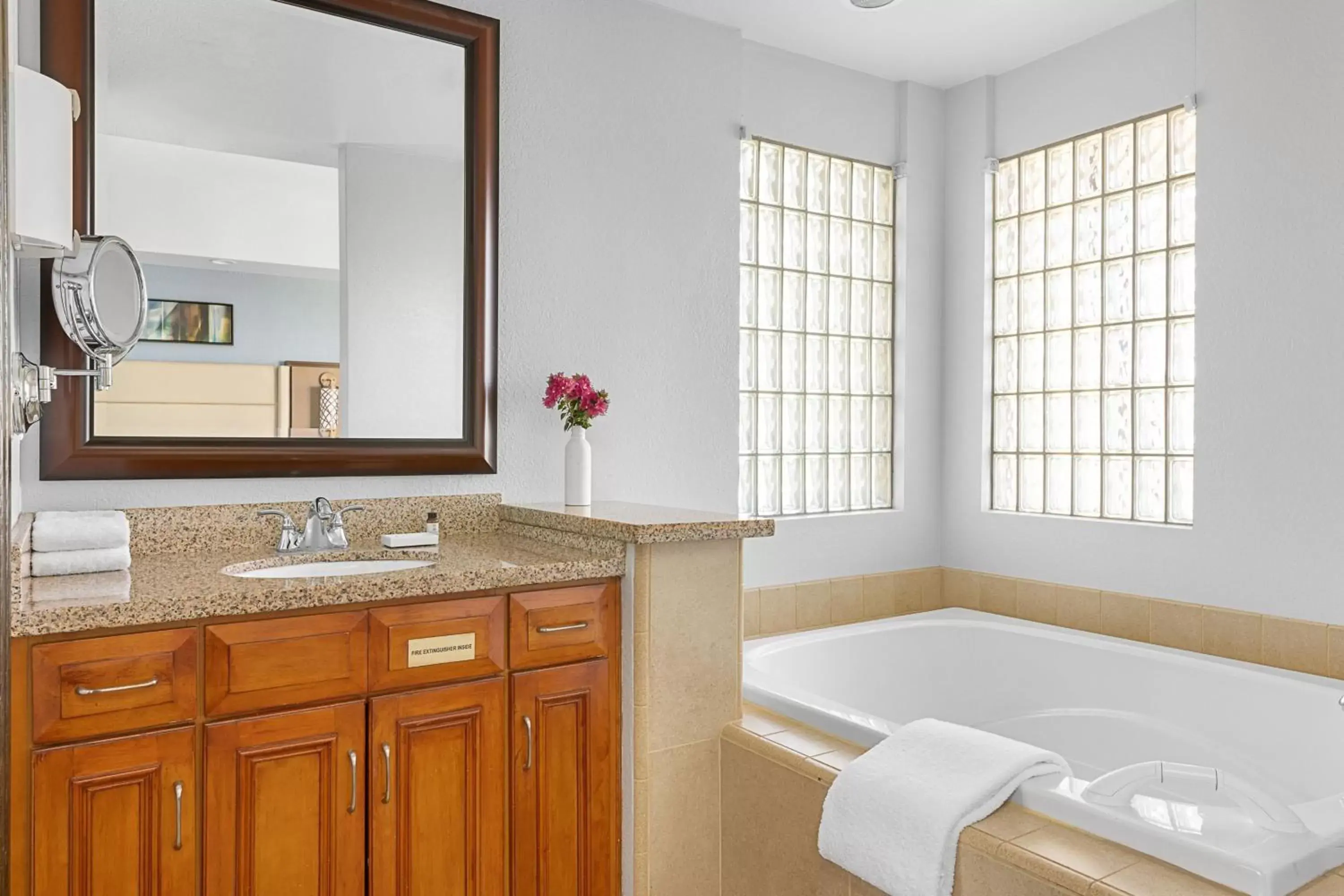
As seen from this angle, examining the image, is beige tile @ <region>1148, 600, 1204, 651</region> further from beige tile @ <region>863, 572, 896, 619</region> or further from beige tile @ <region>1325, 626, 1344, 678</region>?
beige tile @ <region>863, 572, 896, 619</region>

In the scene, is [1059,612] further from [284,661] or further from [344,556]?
[284,661]

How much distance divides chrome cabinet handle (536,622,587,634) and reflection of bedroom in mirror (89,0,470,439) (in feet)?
2.28

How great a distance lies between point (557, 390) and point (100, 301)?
40.3 inches

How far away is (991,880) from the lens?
1483 millimetres

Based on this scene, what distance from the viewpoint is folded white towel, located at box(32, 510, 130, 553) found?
1.71 metres

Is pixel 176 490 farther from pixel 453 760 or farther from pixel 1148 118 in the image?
pixel 1148 118

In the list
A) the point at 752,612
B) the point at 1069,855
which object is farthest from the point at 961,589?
the point at 1069,855

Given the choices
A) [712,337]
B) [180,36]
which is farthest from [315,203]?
[712,337]

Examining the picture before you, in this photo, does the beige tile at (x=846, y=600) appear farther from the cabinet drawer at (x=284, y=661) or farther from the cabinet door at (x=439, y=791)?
the cabinet drawer at (x=284, y=661)

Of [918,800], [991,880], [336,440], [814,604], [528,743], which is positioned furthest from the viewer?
[814,604]

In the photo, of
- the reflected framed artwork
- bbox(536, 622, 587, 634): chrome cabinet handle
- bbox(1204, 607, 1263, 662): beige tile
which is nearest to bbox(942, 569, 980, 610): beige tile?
bbox(1204, 607, 1263, 662): beige tile

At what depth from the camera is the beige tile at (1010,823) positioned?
1508 mm

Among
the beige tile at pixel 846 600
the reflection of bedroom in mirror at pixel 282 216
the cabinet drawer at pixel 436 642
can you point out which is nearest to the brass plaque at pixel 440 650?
the cabinet drawer at pixel 436 642

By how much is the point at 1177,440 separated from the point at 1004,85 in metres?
1.41
